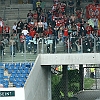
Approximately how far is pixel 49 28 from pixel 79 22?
1917 mm

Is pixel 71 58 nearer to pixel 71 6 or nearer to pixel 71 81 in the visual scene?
pixel 71 6

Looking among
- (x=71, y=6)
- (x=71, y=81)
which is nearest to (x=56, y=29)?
(x=71, y=6)

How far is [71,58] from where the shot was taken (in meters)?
17.9

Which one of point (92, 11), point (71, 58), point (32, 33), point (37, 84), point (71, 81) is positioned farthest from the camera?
point (71, 81)

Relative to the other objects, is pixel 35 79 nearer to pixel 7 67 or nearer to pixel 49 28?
pixel 7 67

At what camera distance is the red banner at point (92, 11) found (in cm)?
2116

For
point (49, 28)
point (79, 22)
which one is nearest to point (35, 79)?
point (49, 28)

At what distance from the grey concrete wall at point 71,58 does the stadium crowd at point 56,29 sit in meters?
0.32

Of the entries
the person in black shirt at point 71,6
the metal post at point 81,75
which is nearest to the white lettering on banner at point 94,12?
the person in black shirt at point 71,6

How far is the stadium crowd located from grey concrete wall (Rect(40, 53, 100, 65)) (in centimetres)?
32

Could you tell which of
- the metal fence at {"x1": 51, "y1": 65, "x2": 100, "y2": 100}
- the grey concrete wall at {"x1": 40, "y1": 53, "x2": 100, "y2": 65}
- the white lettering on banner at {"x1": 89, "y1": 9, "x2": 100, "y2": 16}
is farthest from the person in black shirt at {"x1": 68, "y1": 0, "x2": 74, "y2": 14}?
the grey concrete wall at {"x1": 40, "y1": 53, "x2": 100, "y2": 65}

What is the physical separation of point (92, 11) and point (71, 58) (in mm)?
4408

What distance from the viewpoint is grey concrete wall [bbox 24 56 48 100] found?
15.4m

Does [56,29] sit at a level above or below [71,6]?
below
